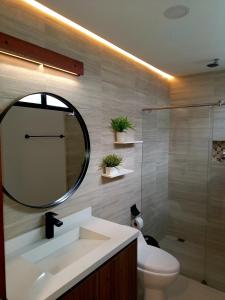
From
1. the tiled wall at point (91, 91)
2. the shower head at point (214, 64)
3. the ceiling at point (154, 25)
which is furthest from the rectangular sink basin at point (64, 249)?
the shower head at point (214, 64)

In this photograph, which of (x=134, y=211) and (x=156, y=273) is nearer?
(x=156, y=273)

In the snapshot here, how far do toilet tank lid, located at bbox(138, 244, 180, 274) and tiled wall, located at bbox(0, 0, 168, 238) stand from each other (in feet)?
1.56

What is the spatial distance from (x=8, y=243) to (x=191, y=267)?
232 cm

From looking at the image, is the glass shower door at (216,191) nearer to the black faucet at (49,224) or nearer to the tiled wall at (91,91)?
the tiled wall at (91,91)

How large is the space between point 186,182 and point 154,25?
228 cm

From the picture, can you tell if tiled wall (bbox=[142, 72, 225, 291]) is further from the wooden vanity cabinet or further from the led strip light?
the wooden vanity cabinet

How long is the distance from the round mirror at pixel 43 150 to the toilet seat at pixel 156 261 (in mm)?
913

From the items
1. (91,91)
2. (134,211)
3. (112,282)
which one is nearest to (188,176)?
(134,211)

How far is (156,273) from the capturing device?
6.32ft

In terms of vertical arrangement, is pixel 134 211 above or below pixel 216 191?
below

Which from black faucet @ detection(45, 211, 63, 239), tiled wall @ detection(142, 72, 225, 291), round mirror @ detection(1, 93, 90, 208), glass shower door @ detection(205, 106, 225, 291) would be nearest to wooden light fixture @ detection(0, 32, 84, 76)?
round mirror @ detection(1, 93, 90, 208)

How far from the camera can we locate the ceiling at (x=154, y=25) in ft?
5.01

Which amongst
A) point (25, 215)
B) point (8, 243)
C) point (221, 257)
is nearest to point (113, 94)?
point (25, 215)

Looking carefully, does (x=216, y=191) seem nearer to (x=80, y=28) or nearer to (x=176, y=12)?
(x=176, y=12)
